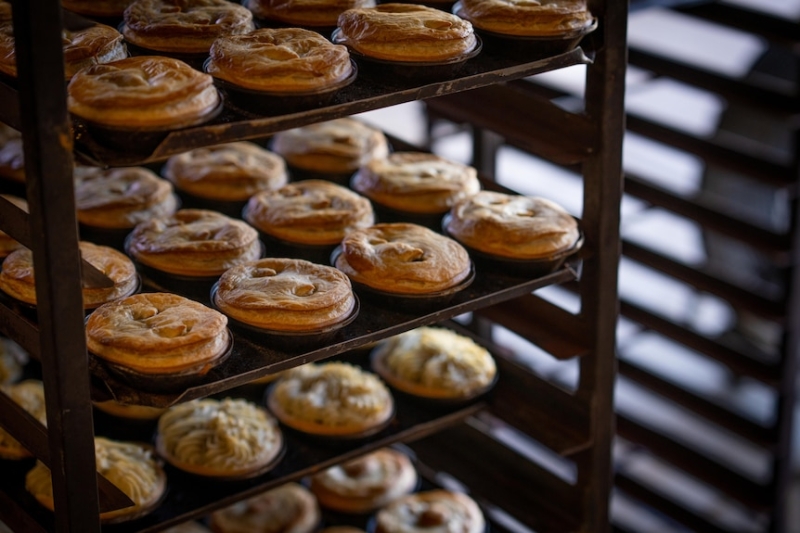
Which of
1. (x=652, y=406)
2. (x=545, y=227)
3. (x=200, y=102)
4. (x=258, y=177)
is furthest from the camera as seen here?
(x=652, y=406)

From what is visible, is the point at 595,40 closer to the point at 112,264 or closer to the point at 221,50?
the point at 221,50

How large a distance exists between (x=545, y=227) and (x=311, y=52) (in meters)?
0.72

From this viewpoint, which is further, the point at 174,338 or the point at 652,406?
the point at 652,406

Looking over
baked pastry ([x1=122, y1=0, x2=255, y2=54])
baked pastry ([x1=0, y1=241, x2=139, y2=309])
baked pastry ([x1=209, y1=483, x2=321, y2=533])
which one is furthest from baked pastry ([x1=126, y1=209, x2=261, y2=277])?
baked pastry ([x1=209, y1=483, x2=321, y2=533])

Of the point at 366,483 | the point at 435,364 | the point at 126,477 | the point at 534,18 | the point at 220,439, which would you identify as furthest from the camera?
the point at 366,483

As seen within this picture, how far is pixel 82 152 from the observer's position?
→ 1795mm

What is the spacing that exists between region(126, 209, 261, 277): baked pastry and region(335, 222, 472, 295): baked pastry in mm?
223

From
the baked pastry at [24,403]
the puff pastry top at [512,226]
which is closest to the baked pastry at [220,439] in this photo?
the baked pastry at [24,403]

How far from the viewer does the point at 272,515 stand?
2.99 meters

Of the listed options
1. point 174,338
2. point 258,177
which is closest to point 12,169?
point 258,177

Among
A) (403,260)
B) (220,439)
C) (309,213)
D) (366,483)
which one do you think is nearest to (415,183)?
(309,213)

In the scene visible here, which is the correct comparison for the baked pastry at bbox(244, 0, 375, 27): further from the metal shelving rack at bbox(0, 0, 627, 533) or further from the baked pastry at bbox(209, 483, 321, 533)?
the baked pastry at bbox(209, 483, 321, 533)

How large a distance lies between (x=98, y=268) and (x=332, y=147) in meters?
0.89

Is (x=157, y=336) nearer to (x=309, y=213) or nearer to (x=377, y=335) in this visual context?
(x=377, y=335)
